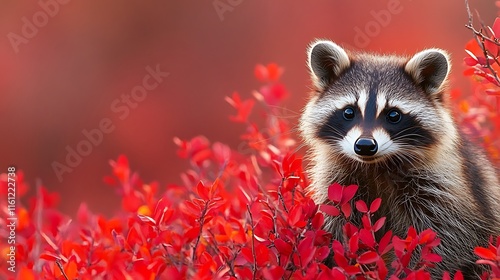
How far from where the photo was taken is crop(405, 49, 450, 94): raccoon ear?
4.32 m

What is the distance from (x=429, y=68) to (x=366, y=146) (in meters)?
0.80

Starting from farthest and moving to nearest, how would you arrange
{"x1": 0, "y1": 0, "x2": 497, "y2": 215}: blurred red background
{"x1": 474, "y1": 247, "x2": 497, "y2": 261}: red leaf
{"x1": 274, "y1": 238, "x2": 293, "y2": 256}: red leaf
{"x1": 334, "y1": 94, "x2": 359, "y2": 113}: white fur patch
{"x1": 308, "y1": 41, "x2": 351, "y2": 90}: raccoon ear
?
{"x1": 0, "y1": 0, "x2": 497, "y2": 215}: blurred red background → {"x1": 308, "y1": 41, "x2": 351, "y2": 90}: raccoon ear → {"x1": 334, "y1": 94, "x2": 359, "y2": 113}: white fur patch → {"x1": 274, "y1": 238, "x2": 293, "y2": 256}: red leaf → {"x1": 474, "y1": 247, "x2": 497, "y2": 261}: red leaf

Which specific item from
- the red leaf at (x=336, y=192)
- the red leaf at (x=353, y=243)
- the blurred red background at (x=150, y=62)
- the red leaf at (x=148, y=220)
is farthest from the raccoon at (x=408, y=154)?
the blurred red background at (x=150, y=62)

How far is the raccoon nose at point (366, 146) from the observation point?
388 cm

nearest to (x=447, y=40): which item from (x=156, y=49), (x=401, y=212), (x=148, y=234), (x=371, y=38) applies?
(x=371, y=38)

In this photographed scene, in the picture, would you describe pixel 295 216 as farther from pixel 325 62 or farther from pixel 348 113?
pixel 325 62

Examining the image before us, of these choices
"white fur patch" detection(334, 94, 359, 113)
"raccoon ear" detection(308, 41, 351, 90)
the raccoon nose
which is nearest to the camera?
the raccoon nose

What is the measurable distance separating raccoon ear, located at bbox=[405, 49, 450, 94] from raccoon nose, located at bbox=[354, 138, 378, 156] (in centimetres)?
68

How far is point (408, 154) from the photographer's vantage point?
4176 millimetres

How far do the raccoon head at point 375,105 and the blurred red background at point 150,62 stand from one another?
537 centimetres

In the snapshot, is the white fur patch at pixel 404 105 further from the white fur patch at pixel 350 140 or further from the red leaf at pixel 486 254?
the red leaf at pixel 486 254

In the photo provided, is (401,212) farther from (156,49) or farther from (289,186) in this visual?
(156,49)

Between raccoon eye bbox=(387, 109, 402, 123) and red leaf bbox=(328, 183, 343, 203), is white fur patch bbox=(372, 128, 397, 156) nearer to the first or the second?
raccoon eye bbox=(387, 109, 402, 123)

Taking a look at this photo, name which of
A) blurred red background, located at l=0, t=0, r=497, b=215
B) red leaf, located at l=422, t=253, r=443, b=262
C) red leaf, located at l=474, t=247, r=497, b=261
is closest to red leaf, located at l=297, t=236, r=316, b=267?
red leaf, located at l=422, t=253, r=443, b=262
